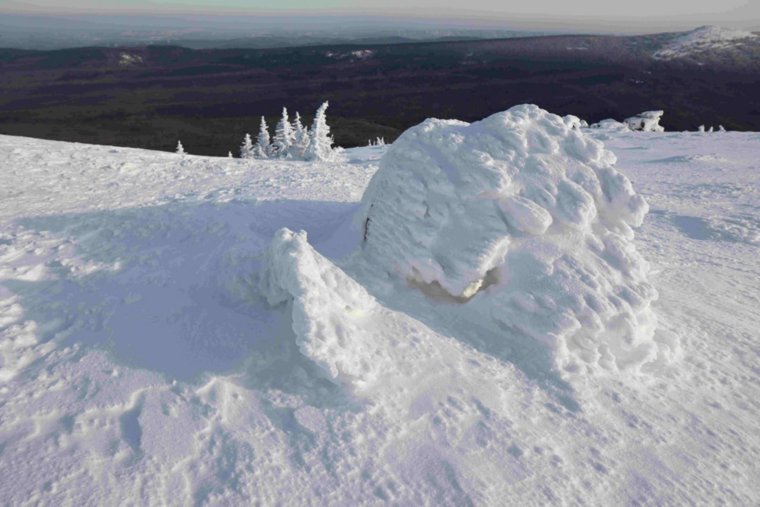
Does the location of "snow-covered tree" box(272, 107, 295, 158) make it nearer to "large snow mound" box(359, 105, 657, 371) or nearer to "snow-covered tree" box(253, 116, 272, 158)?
"snow-covered tree" box(253, 116, 272, 158)

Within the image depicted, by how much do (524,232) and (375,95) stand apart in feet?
514

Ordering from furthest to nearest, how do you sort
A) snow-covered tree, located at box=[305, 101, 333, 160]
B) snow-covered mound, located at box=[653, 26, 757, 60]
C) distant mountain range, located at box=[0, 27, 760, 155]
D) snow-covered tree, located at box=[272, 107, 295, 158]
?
snow-covered mound, located at box=[653, 26, 757, 60] → distant mountain range, located at box=[0, 27, 760, 155] → snow-covered tree, located at box=[272, 107, 295, 158] → snow-covered tree, located at box=[305, 101, 333, 160]

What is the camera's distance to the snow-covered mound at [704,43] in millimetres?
185500

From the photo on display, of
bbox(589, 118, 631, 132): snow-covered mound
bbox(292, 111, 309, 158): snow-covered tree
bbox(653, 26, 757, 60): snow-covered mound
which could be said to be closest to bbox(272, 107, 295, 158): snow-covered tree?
bbox(292, 111, 309, 158): snow-covered tree

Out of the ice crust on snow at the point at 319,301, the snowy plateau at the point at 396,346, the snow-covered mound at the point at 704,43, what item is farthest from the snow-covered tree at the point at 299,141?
the snow-covered mound at the point at 704,43

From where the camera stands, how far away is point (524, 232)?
317 inches

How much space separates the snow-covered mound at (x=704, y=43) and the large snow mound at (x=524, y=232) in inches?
8614

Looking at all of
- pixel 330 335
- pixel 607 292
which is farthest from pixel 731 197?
pixel 330 335

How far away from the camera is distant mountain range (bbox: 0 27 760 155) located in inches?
4018

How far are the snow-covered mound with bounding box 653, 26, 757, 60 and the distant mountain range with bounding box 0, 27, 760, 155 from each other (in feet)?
2.22

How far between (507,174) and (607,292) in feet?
8.19

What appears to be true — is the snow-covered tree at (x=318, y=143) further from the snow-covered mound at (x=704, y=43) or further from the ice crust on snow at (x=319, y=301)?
the snow-covered mound at (x=704, y=43)

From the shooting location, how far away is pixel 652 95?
139875mm

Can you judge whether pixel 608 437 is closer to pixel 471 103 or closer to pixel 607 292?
pixel 607 292
